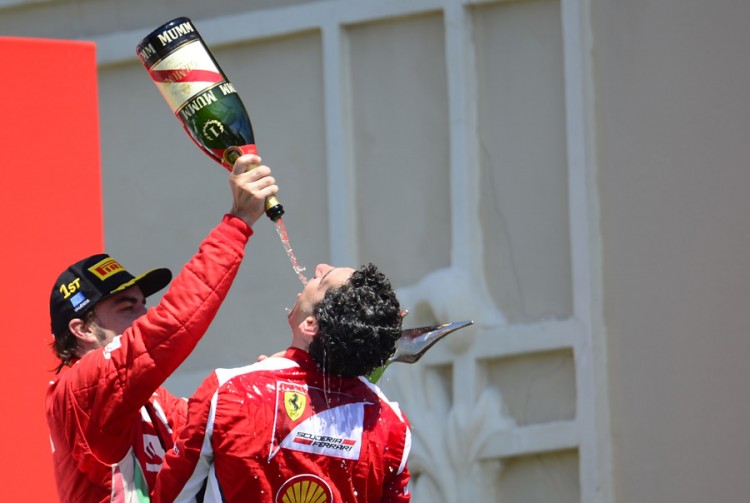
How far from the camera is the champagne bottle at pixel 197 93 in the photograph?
359 centimetres

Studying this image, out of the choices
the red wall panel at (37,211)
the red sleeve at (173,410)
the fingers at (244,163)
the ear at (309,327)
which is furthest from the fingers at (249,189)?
the red wall panel at (37,211)

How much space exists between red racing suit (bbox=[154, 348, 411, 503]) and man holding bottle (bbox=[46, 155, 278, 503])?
0.18 metres

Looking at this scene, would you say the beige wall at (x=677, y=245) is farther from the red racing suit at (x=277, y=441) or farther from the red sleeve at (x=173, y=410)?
the red racing suit at (x=277, y=441)

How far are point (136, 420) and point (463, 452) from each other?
7.87 ft

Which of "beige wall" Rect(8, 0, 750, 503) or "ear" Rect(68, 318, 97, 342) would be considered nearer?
"ear" Rect(68, 318, 97, 342)

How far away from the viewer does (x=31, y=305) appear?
430 centimetres

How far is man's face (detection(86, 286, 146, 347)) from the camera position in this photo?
3.71 meters

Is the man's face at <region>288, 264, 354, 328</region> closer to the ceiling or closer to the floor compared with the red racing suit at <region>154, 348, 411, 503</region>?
closer to the ceiling

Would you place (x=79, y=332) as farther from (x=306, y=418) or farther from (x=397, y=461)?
(x=397, y=461)

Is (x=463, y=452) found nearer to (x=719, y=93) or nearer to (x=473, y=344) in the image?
(x=473, y=344)

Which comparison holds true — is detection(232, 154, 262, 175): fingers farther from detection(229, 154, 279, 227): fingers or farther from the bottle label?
the bottle label

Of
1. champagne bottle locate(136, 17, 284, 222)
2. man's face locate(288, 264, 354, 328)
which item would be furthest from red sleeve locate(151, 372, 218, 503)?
champagne bottle locate(136, 17, 284, 222)

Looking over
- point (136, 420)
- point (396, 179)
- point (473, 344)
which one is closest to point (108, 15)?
point (396, 179)

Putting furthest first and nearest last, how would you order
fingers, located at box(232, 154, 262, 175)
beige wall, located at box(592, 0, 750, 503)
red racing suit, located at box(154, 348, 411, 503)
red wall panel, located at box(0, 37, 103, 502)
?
beige wall, located at box(592, 0, 750, 503) < red wall panel, located at box(0, 37, 103, 502) < fingers, located at box(232, 154, 262, 175) < red racing suit, located at box(154, 348, 411, 503)
